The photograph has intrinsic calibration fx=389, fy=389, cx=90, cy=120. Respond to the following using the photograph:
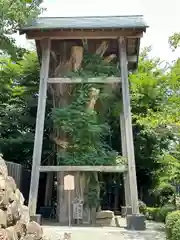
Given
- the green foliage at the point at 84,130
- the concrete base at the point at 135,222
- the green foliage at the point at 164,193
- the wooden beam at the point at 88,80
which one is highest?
the wooden beam at the point at 88,80

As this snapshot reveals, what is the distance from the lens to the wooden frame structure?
13312mm

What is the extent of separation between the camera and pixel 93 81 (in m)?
14.4

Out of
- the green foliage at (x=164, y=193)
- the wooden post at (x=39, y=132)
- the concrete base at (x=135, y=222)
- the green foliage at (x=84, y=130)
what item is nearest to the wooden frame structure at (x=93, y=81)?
the wooden post at (x=39, y=132)

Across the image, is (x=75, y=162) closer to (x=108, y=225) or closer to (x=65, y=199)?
(x=65, y=199)

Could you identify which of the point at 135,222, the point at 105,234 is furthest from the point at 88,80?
the point at 105,234

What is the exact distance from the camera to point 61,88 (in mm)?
15680

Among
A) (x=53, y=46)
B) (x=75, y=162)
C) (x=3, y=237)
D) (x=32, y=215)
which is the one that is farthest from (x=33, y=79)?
(x=3, y=237)

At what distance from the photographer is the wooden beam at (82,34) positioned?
14.1m

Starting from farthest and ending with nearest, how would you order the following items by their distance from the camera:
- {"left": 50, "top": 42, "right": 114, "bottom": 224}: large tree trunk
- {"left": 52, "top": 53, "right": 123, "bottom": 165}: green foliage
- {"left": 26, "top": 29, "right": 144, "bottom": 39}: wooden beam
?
1. {"left": 50, "top": 42, "right": 114, "bottom": 224}: large tree trunk
2. {"left": 26, "top": 29, "right": 144, "bottom": 39}: wooden beam
3. {"left": 52, "top": 53, "right": 123, "bottom": 165}: green foliage

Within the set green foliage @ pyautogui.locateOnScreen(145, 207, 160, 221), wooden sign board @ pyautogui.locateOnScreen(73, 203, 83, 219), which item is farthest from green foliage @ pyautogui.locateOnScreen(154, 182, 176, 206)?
wooden sign board @ pyautogui.locateOnScreen(73, 203, 83, 219)

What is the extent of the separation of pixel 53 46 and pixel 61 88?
1.79 m

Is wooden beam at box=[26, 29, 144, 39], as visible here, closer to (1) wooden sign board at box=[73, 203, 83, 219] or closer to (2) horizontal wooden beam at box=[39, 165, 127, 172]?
(2) horizontal wooden beam at box=[39, 165, 127, 172]

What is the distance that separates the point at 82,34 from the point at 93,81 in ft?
5.78

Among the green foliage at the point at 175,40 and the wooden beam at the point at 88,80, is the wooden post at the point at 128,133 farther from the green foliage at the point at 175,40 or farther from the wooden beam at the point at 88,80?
the green foliage at the point at 175,40
